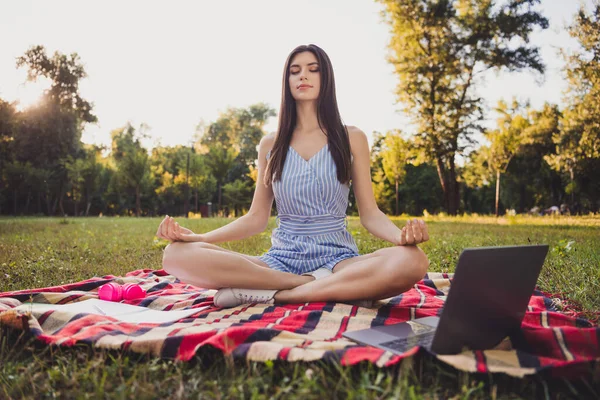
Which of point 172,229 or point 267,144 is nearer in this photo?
point 172,229

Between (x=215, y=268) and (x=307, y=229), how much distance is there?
709 mm

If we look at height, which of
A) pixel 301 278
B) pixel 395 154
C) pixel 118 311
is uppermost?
pixel 395 154

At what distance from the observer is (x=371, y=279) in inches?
101

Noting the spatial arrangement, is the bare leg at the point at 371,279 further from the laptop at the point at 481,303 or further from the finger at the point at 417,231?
the laptop at the point at 481,303

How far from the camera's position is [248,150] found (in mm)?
40312

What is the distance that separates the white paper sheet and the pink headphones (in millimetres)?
129

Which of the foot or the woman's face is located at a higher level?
the woman's face

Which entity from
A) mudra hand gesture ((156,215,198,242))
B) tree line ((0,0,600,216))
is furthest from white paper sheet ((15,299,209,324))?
tree line ((0,0,600,216))

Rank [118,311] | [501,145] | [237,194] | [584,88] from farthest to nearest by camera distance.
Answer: [237,194], [501,145], [584,88], [118,311]

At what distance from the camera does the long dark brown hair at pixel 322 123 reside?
319 centimetres

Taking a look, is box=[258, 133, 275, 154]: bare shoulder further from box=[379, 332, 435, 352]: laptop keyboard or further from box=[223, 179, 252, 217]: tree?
box=[223, 179, 252, 217]: tree

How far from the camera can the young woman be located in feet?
8.58

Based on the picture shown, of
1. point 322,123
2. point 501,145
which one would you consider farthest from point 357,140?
point 501,145

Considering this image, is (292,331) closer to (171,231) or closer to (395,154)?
(171,231)
